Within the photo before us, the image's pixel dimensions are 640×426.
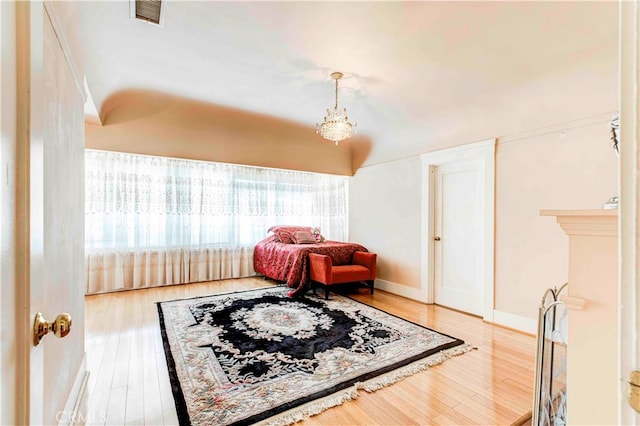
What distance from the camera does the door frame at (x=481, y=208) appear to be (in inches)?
138

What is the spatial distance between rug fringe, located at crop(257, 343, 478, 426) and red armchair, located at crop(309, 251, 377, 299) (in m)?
1.82

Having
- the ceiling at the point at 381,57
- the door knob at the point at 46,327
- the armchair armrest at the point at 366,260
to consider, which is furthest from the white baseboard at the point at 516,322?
the door knob at the point at 46,327

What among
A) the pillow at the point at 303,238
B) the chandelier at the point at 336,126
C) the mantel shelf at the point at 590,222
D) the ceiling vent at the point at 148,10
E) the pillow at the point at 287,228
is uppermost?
the ceiling vent at the point at 148,10

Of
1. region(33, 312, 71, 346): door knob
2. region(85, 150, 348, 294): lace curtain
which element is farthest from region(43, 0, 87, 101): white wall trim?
region(85, 150, 348, 294): lace curtain

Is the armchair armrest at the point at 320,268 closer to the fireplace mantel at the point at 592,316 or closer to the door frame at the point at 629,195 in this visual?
the fireplace mantel at the point at 592,316

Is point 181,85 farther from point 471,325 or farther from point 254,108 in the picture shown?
point 471,325

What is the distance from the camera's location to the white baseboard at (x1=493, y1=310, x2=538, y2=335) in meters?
3.11

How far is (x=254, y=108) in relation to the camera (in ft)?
13.8

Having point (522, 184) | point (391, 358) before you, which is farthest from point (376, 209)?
point (391, 358)

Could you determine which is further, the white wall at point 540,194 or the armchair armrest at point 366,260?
the armchair armrest at point 366,260

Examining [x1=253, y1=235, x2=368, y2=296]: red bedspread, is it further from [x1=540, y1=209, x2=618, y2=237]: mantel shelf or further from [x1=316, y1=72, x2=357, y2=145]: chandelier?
[x1=540, y1=209, x2=618, y2=237]: mantel shelf

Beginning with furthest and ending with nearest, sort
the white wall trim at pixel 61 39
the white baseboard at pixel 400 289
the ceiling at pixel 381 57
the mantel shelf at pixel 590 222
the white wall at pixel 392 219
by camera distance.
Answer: the white wall at pixel 392 219, the white baseboard at pixel 400 289, the ceiling at pixel 381 57, the white wall trim at pixel 61 39, the mantel shelf at pixel 590 222

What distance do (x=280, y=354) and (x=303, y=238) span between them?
2774 millimetres

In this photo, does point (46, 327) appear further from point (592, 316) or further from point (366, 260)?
point (366, 260)
